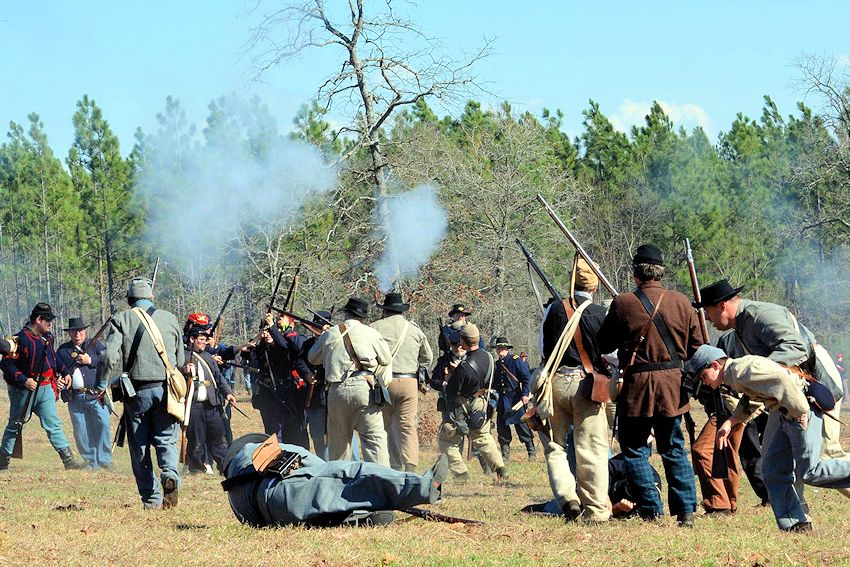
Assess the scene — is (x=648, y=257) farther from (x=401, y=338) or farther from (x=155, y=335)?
(x=401, y=338)

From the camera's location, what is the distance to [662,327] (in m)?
7.56

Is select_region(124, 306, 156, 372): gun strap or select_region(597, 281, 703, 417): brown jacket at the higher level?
select_region(124, 306, 156, 372): gun strap

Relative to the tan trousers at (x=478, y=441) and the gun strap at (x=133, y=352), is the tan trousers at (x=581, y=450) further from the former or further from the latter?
the tan trousers at (x=478, y=441)

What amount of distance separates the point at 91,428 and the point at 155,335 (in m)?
6.09

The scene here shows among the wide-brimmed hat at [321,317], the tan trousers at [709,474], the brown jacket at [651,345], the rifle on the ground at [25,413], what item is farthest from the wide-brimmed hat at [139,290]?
the rifle on the ground at [25,413]

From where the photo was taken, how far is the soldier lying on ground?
24.0ft

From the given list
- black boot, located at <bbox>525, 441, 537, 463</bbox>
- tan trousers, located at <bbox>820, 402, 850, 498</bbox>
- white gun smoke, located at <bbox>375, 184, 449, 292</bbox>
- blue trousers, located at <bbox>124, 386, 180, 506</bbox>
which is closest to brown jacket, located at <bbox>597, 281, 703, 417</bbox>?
tan trousers, located at <bbox>820, 402, 850, 498</bbox>

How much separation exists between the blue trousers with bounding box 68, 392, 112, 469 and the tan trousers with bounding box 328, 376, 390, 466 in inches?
197

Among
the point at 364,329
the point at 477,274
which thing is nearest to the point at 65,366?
the point at 364,329

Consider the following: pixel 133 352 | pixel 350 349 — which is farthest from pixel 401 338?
pixel 133 352

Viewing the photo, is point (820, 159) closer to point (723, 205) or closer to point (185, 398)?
point (723, 205)

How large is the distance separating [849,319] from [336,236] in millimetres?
22195

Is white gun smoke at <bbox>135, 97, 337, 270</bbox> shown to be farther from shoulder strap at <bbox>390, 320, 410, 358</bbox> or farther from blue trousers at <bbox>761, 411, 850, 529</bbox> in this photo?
blue trousers at <bbox>761, 411, 850, 529</bbox>

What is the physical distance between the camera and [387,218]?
69.2 feet
